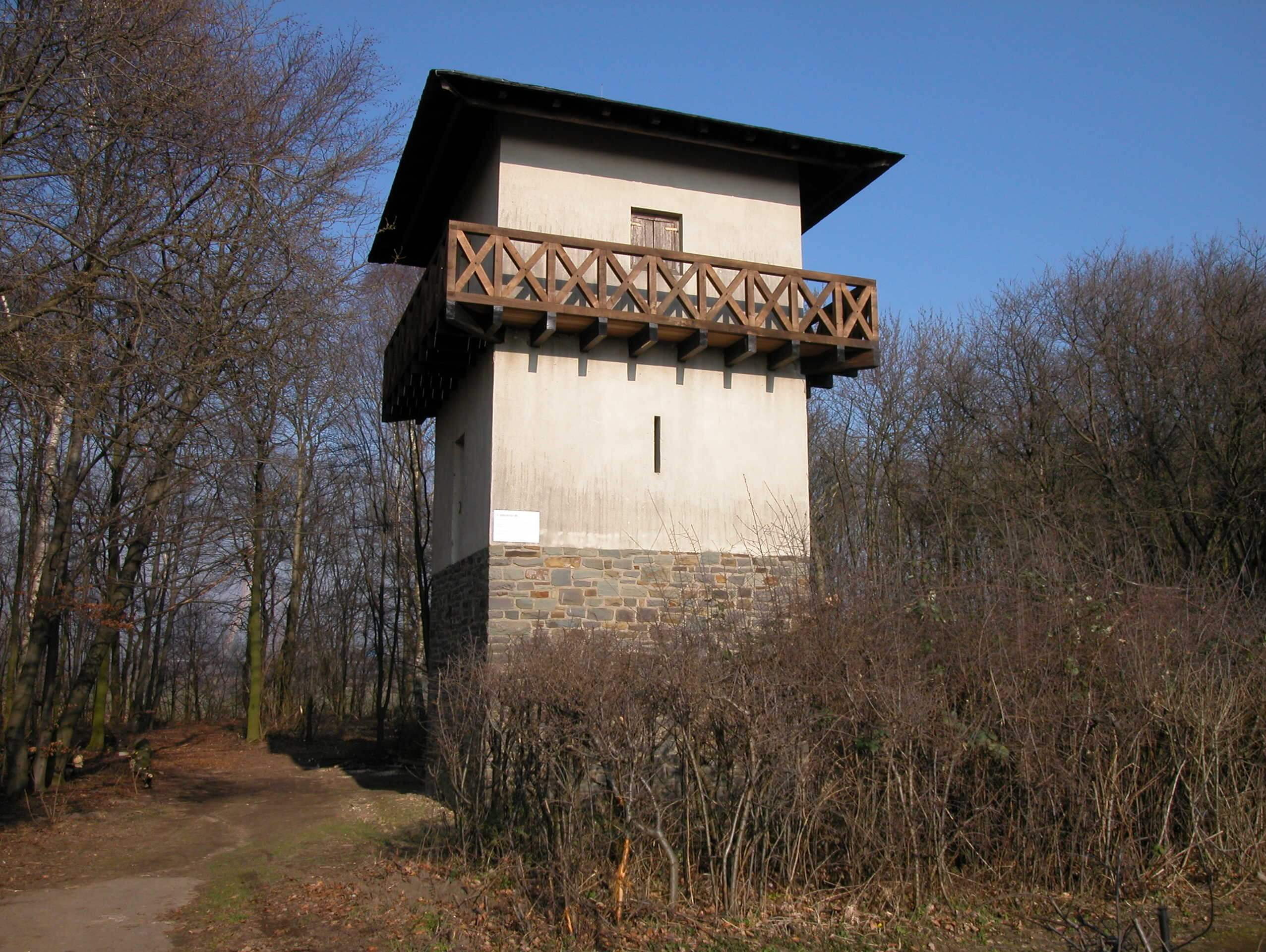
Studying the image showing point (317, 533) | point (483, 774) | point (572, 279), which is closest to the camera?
point (483, 774)

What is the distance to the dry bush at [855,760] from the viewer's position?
7.58m

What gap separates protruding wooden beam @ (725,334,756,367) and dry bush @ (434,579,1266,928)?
4.90 m

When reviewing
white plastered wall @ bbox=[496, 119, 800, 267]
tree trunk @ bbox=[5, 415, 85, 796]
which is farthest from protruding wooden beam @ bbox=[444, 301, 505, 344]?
tree trunk @ bbox=[5, 415, 85, 796]

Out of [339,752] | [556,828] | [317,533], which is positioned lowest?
[339,752]

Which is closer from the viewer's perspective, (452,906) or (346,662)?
(452,906)

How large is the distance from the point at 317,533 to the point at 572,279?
21.1 metres

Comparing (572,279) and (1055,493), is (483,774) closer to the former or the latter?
(572,279)

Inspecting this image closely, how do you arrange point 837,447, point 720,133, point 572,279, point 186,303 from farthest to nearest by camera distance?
point 837,447, point 720,133, point 572,279, point 186,303

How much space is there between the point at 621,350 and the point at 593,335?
0.55 m

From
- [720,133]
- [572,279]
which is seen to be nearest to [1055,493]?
[720,133]

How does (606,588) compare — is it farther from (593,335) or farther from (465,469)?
(593,335)

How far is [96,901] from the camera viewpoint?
29.2 feet

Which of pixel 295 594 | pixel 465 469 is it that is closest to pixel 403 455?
pixel 295 594

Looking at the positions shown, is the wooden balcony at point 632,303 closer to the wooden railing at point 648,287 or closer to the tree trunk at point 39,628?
the wooden railing at point 648,287
